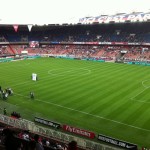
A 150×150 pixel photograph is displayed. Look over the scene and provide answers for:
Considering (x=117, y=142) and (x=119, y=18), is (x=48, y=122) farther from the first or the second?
(x=119, y=18)

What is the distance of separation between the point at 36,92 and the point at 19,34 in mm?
69686

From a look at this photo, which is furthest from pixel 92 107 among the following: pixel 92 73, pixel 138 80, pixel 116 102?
pixel 92 73

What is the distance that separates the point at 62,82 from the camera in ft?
143

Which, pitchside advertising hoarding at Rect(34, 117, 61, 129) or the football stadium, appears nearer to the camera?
the football stadium

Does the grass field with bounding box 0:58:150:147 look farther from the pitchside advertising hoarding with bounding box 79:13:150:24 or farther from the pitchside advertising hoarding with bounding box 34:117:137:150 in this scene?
the pitchside advertising hoarding with bounding box 79:13:150:24

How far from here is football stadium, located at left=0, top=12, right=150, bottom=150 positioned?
1989 centimetres

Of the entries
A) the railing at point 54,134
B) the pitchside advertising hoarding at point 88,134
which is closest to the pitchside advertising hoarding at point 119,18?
the pitchside advertising hoarding at point 88,134

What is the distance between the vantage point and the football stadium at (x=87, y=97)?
1989cm

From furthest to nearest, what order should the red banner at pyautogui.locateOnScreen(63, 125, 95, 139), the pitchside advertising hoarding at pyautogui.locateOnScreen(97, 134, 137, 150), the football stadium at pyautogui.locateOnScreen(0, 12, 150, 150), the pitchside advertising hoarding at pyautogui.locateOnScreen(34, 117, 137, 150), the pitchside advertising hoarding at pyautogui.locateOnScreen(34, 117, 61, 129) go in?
the pitchside advertising hoarding at pyautogui.locateOnScreen(34, 117, 61, 129), the red banner at pyautogui.locateOnScreen(63, 125, 95, 139), the pitchside advertising hoarding at pyautogui.locateOnScreen(34, 117, 137, 150), the football stadium at pyautogui.locateOnScreen(0, 12, 150, 150), the pitchside advertising hoarding at pyautogui.locateOnScreen(97, 134, 137, 150)

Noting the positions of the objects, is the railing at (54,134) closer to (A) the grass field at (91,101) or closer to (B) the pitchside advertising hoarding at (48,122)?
(B) the pitchside advertising hoarding at (48,122)

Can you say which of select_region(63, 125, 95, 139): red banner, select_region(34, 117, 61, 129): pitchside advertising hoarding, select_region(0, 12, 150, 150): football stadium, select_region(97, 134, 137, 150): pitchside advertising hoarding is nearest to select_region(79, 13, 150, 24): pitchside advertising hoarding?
select_region(0, 12, 150, 150): football stadium

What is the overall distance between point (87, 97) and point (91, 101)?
1812mm

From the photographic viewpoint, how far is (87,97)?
111ft

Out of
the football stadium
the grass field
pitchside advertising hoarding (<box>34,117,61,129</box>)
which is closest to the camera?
the football stadium
